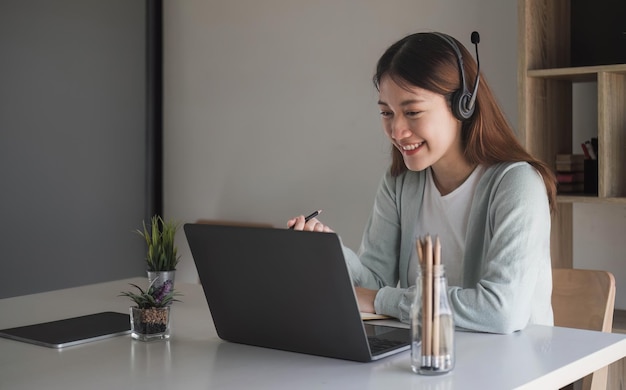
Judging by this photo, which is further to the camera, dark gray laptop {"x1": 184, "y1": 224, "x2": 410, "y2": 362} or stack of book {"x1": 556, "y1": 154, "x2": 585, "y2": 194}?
stack of book {"x1": 556, "y1": 154, "x2": 585, "y2": 194}

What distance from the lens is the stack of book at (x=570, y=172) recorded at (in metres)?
2.73

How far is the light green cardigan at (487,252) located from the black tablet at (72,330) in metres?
0.53

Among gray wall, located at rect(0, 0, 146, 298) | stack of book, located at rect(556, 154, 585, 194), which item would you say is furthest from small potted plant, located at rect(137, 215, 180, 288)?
gray wall, located at rect(0, 0, 146, 298)

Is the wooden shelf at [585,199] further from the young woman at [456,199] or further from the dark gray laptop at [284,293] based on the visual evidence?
the dark gray laptop at [284,293]

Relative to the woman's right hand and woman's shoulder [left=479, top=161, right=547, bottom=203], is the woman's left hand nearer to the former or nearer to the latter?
the woman's right hand

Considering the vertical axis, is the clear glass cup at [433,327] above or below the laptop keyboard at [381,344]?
above

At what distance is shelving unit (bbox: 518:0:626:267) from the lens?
256 centimetres

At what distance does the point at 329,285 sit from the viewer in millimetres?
1419

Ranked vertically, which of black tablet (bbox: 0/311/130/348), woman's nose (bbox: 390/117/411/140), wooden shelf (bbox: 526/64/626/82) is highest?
wooden shelf (bbox: 526/64/626/82)

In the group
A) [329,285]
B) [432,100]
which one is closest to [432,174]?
[432,100]

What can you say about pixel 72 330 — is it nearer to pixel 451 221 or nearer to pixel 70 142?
pixel 451 221

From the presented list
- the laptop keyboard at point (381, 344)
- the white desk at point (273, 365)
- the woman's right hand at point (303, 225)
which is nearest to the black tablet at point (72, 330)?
the white desk at point (273, 365)

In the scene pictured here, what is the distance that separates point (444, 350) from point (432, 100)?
2.54 feet

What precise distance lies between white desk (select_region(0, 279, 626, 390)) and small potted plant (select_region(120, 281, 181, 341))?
3 cm
